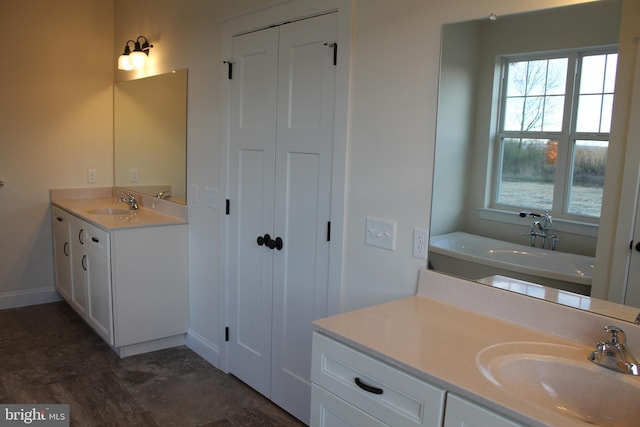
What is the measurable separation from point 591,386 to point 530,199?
0.62m

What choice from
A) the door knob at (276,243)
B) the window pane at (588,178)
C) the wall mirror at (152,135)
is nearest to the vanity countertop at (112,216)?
the wall mirror at (152,135)

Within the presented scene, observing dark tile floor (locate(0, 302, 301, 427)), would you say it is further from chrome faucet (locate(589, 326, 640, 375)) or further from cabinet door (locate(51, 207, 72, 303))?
chrome faucet (locate(589, 326, 640, 375))

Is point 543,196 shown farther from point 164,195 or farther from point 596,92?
point 164,195

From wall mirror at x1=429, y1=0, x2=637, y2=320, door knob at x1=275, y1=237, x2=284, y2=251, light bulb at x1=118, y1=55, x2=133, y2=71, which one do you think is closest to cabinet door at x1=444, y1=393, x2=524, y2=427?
wall mirror at x1=429, y1=0, x2=637, y2=320

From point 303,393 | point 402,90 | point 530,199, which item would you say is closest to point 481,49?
point 402,90

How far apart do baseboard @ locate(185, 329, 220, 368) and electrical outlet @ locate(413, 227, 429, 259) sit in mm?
1763

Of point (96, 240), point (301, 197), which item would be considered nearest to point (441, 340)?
point (301, 197)

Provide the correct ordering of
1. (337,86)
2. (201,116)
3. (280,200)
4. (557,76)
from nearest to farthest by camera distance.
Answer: (557,76) → (337,86) → (280,200) → (201,116)

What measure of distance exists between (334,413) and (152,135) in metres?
2.92

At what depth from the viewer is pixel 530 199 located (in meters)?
1.78

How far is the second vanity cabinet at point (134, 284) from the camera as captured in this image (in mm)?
3334

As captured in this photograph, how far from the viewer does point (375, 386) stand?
5.16 ft

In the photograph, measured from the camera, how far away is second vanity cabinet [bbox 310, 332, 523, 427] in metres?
1.36

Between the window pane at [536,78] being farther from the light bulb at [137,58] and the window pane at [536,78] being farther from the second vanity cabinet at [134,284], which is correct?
the light bulb at [137,58]
